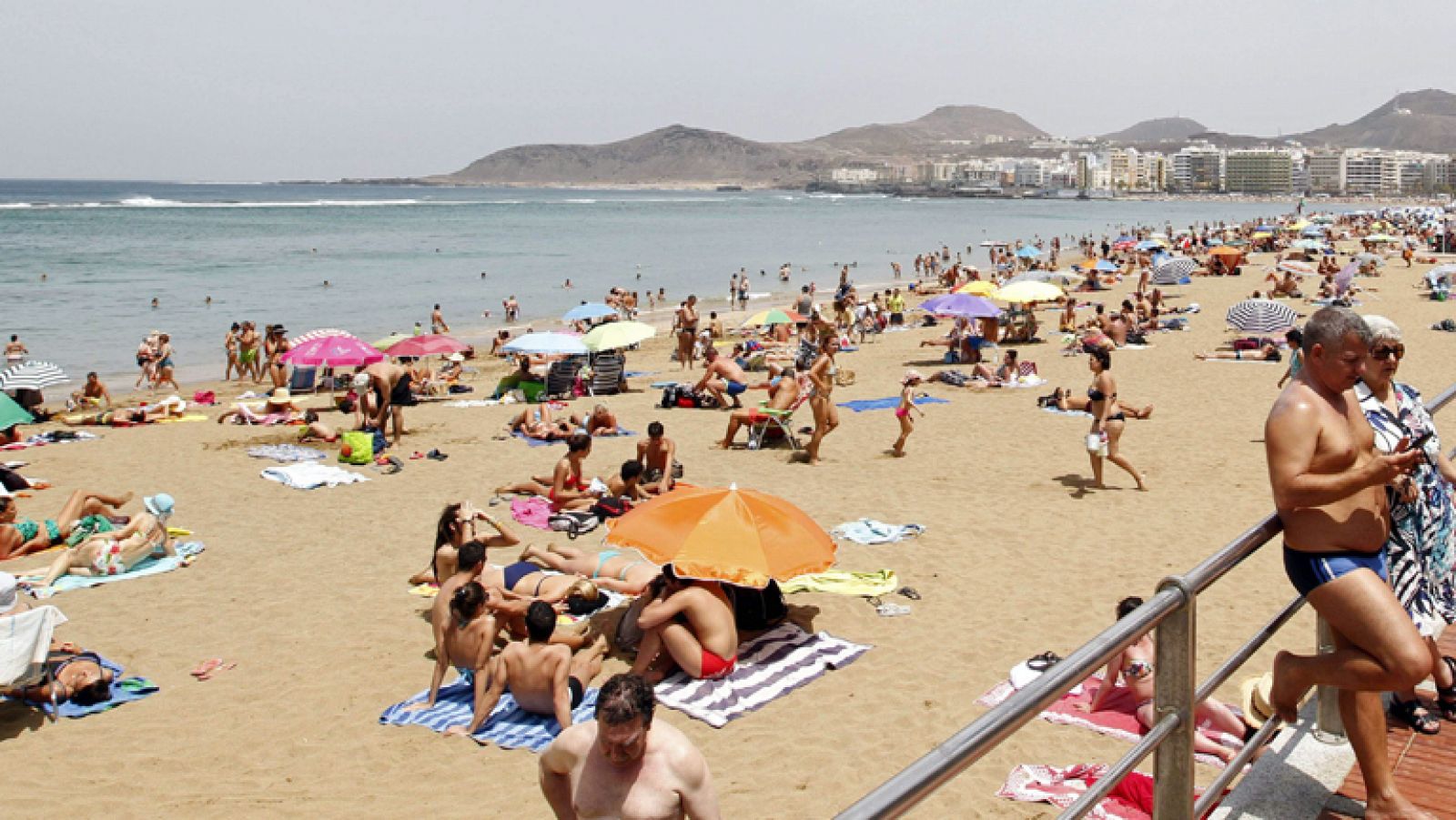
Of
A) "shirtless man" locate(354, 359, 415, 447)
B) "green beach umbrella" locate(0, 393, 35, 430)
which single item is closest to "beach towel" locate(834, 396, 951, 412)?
"shirtless man" locate(354, 359, 415, 447)

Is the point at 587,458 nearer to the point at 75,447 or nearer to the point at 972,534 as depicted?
the point at 972,534

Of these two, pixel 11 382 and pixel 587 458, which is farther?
pixel 11 382

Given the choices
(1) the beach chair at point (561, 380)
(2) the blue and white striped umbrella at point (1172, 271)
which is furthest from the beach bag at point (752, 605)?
(2) the blue and white striped umbrella at point (1172, 271)

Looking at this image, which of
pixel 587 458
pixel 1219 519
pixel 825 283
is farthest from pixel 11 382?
pixel 825 283

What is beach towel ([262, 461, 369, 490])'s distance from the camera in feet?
36.3

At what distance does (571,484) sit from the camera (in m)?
10.2

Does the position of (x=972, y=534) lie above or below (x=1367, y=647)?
below

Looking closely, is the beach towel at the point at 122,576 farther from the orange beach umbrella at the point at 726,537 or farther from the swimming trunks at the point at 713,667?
the swimming trunks at the point at 713,667

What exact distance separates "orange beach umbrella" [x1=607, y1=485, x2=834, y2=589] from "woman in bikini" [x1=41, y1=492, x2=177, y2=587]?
4.38 metres

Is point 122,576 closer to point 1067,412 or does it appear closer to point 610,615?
point 610,615

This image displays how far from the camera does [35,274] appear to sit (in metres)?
40.6

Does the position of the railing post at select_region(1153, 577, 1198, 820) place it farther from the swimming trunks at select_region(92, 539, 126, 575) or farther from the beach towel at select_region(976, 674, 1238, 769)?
the swimming trunks at select_region(92, 539, 126, 575)

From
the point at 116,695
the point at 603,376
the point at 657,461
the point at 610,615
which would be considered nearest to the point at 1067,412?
the point at 657,461

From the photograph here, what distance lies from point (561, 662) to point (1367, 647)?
3.96 metres
